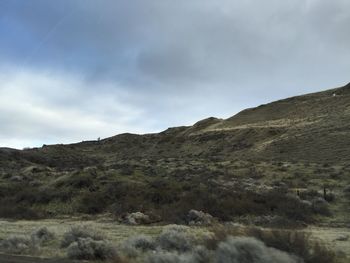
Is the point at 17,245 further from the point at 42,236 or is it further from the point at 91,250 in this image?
the point at 91,250

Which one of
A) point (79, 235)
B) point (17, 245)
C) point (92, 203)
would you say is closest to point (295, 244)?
point (79, 235)

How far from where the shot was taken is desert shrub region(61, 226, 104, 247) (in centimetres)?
1678

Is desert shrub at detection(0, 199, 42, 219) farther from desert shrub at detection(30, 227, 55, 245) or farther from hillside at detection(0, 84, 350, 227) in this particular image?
desert shrub at detection(30, 227, 55, 245)

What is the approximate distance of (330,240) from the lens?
18.0 metres

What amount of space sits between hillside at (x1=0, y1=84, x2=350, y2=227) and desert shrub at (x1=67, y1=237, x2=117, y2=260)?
1040 cm

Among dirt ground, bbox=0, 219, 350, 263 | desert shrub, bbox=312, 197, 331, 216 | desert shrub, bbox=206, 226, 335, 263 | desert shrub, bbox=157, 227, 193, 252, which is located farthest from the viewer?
desert shrub, bbox=312, 197, 331, 216

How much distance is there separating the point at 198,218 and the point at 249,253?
13.3m

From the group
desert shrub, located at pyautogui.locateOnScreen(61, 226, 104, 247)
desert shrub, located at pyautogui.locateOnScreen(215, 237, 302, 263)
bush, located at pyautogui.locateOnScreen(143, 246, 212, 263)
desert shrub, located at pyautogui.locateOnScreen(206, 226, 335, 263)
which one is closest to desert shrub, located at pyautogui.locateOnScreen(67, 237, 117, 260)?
desert shrub, located at pyautogui.locateOnScreen(61, 226, 104, 247)

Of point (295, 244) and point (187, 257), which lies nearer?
point (295, 244)

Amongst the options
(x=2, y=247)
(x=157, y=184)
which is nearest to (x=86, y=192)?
(x=157, y=184)

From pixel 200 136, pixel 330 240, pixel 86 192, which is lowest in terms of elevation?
pixel 330 240

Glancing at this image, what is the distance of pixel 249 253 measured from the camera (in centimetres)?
1110

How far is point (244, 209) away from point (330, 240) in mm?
8547

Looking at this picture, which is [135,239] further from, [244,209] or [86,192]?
[86,192]
